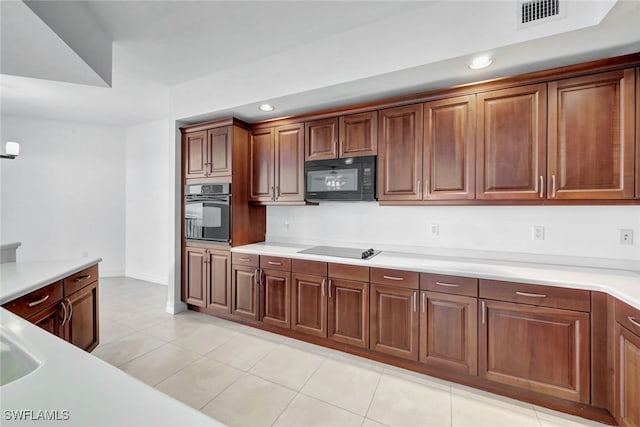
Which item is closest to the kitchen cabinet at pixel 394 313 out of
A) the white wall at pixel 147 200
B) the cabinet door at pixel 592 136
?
the cabinet door at pixel 592 136

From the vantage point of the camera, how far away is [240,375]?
219 cm

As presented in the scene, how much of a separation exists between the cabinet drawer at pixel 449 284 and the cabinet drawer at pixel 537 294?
63 mm

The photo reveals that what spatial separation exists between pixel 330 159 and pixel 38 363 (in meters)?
2.40

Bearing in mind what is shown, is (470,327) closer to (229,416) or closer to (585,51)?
(229,416)

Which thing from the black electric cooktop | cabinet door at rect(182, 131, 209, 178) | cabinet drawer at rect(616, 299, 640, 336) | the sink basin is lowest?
cabinet drawer at rect(616, 299, 640, 336)

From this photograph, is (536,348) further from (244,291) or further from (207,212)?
(207,212)

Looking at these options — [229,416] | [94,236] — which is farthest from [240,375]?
[94,236]

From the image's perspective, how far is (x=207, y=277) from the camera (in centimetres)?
326

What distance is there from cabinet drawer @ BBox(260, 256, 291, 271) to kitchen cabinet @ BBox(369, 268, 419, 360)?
872 mm

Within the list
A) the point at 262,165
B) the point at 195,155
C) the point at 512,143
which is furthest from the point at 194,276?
the point at 512,143

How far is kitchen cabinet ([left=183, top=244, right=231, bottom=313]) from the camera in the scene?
3.15 m

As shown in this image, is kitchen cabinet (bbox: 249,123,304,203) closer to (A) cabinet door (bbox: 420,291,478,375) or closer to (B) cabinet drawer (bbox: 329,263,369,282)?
(B) cabinet drawer (bbox: 329,263,369,282)

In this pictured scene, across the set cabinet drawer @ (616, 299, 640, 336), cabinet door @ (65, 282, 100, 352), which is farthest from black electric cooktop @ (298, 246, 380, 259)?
cabinet door @ (65, 282, 100, 352)

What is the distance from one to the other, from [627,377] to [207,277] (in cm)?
350
